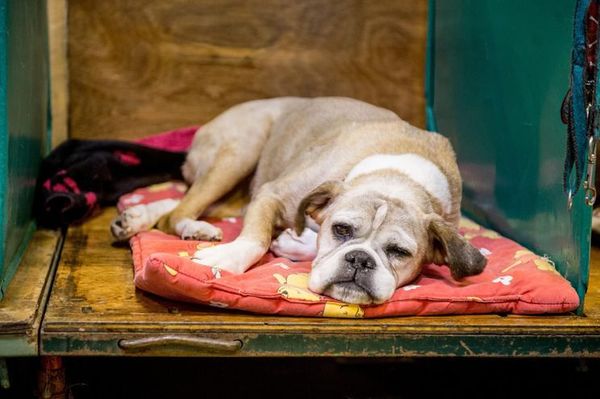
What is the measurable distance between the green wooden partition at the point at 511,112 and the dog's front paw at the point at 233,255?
0.91 meters

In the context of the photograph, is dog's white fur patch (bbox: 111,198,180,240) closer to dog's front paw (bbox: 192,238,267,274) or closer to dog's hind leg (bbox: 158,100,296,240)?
dog's hind leg (bbox: 158,100,296,240)

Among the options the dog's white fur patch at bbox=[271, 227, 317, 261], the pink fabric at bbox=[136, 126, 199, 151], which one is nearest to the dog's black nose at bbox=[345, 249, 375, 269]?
the dog's white fur patch at bbox=[271, 227, 317, 261]

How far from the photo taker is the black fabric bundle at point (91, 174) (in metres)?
3.09

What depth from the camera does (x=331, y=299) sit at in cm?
230

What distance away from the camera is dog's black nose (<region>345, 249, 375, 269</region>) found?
2.30 meters

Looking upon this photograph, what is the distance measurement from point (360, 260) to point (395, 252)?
0.52 feet

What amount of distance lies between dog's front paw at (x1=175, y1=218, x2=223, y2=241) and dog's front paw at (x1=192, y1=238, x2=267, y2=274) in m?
0.30

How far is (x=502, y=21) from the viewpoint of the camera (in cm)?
299

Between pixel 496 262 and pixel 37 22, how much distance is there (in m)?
1.83

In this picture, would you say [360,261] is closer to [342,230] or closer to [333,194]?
[342,230]

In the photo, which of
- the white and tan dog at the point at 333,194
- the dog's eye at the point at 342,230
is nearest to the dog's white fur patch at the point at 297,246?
the white and tan dog at the point at 333,194

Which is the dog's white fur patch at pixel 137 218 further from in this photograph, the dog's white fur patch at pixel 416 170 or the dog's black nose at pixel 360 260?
the dog's black nose at pixel 360 260

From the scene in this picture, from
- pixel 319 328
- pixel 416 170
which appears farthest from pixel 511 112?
pixel 319 328

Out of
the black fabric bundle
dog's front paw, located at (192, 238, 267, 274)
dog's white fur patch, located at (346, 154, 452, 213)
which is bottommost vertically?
the black fabric bundle
